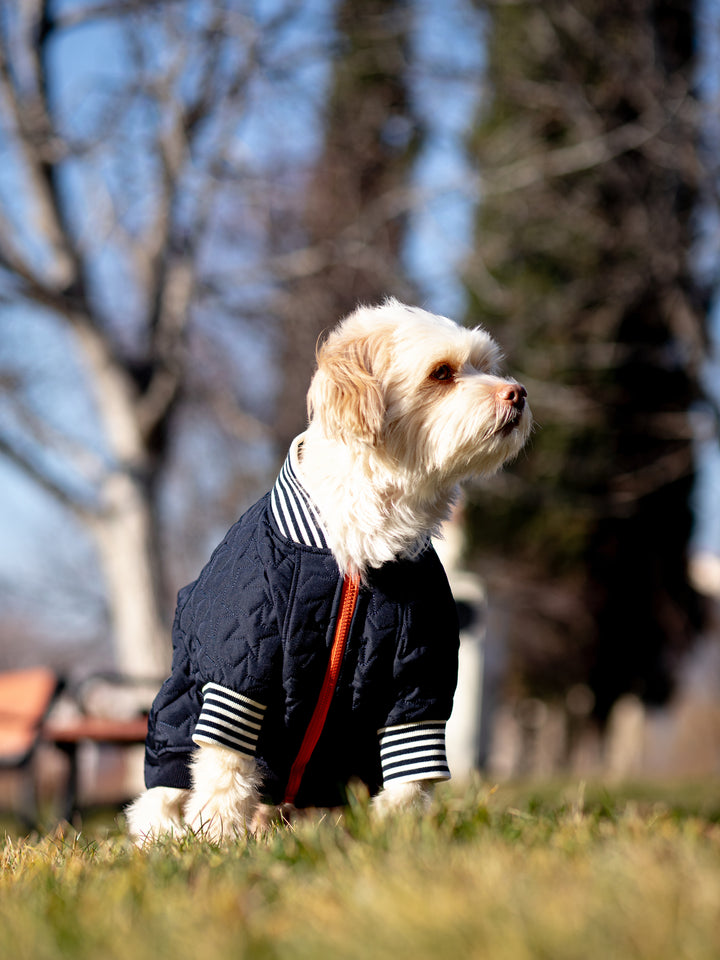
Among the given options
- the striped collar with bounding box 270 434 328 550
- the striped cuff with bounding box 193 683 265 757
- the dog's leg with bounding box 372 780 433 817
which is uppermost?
the striped collar with bounding box 270 434 328 550

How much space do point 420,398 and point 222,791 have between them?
4.40 feet

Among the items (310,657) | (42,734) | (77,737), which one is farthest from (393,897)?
(42,734)

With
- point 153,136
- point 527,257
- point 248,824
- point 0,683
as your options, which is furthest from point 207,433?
point 248,824

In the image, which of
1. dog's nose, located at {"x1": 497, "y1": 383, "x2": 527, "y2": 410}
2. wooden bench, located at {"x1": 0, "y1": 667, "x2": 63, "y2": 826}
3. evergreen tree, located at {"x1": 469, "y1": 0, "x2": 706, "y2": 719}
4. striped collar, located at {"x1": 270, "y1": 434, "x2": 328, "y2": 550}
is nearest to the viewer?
striped collar, located at {"x1": 270, "y1": 434, "x2": 328, "y2": 550}

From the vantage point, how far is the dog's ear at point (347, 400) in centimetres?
304

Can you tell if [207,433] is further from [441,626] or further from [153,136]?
[441,626]

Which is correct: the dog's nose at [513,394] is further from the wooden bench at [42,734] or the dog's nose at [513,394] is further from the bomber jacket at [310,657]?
the wooden bench at [42,734]

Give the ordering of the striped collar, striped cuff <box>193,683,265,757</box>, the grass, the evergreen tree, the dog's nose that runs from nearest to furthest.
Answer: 1. the grass
2. striped cuff <box>193,683,265,757</box>
3. the striped collar
4. the dog's nose
5. the evergreen tree

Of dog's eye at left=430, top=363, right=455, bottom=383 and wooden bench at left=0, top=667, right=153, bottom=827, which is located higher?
dog's eye at left=430, top=363, right=455, bottom=383

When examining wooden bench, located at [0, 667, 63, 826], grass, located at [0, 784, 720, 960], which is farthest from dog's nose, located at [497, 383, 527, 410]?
wooden bench, located at [0, 667, 63, 826]

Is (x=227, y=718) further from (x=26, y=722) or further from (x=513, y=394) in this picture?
(x=26, y=722)

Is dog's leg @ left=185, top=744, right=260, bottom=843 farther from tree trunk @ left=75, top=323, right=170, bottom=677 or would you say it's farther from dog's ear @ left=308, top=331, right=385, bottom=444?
tree trunk @ left=75, top=323, right=170, bottom=677

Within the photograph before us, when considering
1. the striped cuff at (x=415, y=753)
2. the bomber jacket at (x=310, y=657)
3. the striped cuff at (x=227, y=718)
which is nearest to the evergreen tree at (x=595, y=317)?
the bomber jacket at (x=310, y=657)

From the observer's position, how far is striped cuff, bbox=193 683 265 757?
2.89 metres
